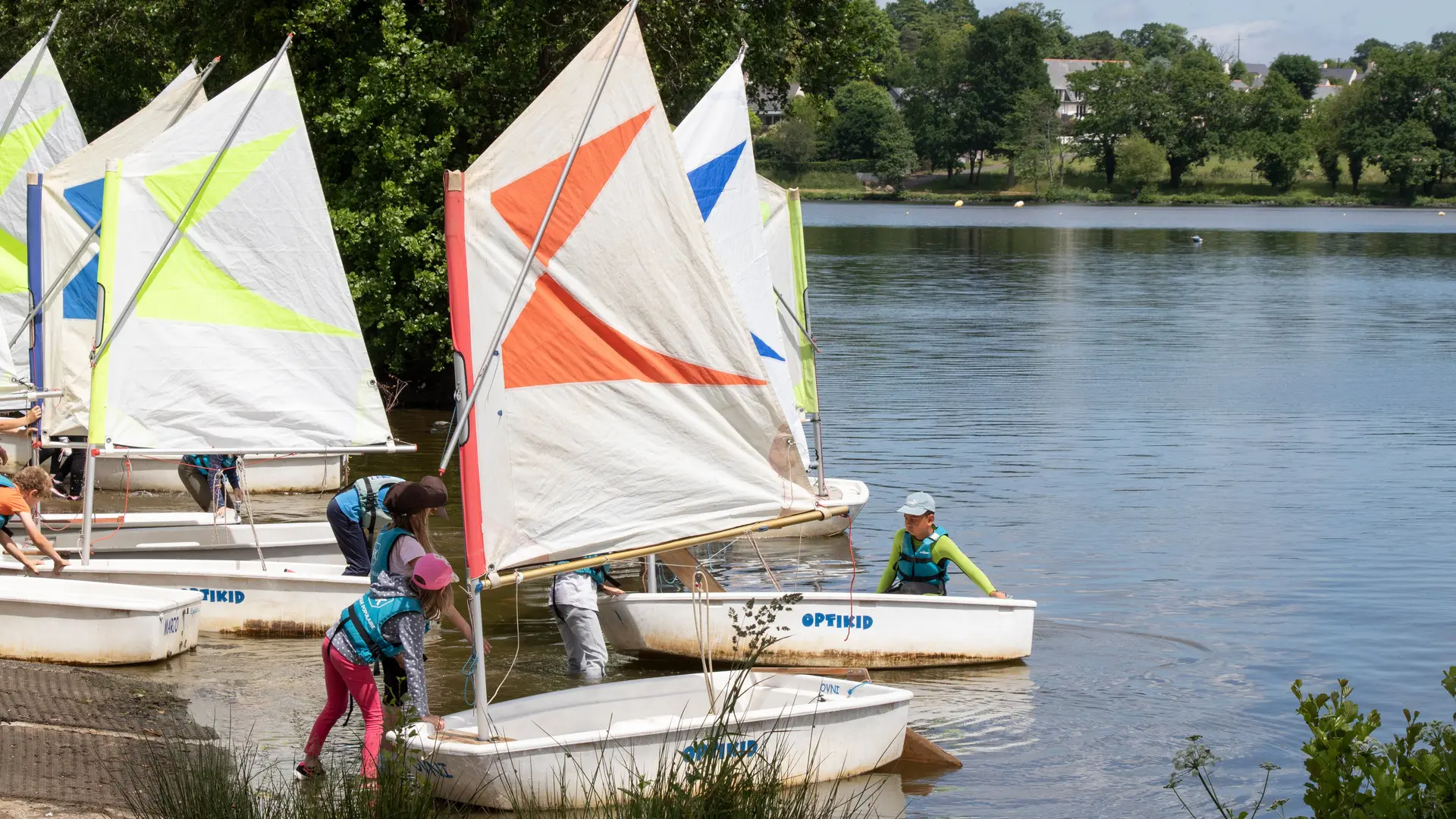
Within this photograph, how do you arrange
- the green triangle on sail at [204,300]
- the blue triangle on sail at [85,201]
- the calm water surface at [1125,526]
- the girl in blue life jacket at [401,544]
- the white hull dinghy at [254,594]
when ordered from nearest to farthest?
the girl in blue life jacket at [401,544], the calm water surface at [1125,526], the white hull dinghy at [254,594], the green triangle on sail at [204,300], the blue triangle on sail at [85,201]

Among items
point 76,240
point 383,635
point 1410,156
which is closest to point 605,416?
point 383,635

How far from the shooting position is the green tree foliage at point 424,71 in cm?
2477

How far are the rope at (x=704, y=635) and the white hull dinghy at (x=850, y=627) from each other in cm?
16

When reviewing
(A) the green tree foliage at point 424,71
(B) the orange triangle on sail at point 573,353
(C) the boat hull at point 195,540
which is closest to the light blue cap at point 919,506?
(B) the orange triangle on sail at point 573,353

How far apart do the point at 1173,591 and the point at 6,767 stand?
11523mm

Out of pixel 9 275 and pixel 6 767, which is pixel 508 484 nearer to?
pixel 6 767

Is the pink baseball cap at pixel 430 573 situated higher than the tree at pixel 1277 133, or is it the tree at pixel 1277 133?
the tree at pixel 1277 133

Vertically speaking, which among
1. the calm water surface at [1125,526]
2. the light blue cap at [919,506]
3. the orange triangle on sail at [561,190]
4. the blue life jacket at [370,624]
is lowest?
the calm water surface at [1125,526]

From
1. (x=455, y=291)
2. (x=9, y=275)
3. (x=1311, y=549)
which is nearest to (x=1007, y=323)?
(x=1311, y=549)

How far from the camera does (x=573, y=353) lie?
9.52m

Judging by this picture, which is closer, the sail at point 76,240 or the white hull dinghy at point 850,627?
the white hull dinghy at point 850,627

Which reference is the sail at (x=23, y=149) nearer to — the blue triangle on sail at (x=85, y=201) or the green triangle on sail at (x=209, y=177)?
the blue triangle on sail at (x=85, y=201)

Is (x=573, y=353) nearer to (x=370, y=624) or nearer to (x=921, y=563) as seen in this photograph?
(x=370, y=624)

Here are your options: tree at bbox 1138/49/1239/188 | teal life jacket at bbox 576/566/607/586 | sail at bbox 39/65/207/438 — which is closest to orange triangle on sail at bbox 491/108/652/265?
teal life jacket at bbox 576/566/607/586
